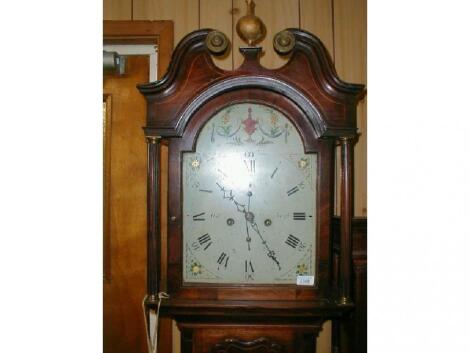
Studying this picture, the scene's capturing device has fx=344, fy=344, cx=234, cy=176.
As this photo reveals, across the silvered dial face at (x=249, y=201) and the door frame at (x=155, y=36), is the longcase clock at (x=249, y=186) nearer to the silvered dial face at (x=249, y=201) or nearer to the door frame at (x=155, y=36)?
the silvered dial face at (x=249, y=201)

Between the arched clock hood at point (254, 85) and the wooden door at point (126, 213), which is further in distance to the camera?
the wooden door at point (126, 213)

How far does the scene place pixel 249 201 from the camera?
1.11m

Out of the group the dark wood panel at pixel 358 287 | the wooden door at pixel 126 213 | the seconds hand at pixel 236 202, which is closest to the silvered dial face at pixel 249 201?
the seconds hand at pixel 236 202

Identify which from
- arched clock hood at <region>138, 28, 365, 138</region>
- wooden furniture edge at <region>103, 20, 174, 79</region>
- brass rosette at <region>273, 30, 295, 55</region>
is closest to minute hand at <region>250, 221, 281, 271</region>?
arched clock hood at <region>138, 28, 365, 138</region>

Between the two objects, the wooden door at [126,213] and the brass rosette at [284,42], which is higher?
the brass rosette at [284,42]

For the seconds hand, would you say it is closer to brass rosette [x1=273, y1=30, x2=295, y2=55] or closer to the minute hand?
the minute hand

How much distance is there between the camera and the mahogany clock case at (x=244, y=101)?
1086 millimetres

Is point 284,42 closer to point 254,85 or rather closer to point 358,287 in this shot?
point 254,85

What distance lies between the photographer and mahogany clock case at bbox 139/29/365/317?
1.09m

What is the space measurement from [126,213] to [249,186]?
0.62 meters

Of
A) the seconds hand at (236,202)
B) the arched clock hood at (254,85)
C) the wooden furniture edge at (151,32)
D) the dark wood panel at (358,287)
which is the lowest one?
the dark wood panel at (358,287)
